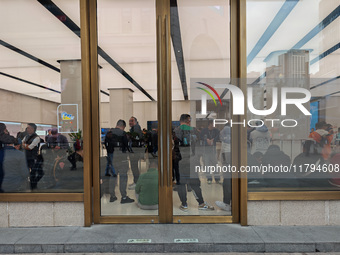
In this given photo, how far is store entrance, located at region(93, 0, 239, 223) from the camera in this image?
332 cm

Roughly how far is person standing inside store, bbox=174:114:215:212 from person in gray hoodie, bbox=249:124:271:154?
0.89m

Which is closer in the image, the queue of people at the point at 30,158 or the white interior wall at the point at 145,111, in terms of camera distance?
the white interior wall at the point at 145,111

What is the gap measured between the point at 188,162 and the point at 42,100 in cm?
298

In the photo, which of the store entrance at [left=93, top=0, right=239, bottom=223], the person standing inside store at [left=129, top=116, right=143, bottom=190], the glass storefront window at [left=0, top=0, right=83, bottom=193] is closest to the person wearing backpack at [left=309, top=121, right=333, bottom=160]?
the store entrance at [left=93, top=0, right=239, bottom=223]

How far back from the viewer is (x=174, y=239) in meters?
2.79

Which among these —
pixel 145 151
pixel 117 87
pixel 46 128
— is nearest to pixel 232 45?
pixel 117 87

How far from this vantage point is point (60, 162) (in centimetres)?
357

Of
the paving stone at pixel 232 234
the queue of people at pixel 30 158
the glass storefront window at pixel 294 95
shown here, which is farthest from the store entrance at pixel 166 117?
the queue of people at pixel 30 158

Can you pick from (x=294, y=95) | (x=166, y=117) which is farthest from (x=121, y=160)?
(x=294, y=95)

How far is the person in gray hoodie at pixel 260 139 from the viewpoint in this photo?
10.7ft

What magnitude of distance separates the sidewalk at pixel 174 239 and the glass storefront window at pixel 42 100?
2.38 ft

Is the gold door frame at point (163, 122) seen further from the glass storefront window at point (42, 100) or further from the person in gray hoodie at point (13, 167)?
the person in gray hoodie at point (13, 167)

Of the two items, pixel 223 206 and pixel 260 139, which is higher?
pixel 260 139

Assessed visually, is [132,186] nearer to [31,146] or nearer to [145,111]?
[145,111]
